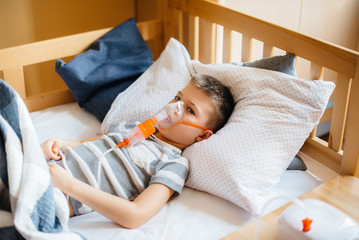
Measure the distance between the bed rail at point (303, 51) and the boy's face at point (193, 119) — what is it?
33cm

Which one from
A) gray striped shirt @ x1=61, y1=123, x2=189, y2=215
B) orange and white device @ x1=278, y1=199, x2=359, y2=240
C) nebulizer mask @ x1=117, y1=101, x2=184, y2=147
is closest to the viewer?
orange and white device @ x1=278, y1=199, x2=359, y2=240

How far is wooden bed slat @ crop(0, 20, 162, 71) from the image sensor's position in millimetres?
1661

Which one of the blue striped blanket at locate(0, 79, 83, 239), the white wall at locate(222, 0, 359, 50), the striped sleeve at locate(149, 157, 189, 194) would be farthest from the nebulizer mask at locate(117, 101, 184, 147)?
the white wall at locate(222, 0, 359, 50)

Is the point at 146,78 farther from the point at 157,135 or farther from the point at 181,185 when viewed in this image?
the point at 181,185

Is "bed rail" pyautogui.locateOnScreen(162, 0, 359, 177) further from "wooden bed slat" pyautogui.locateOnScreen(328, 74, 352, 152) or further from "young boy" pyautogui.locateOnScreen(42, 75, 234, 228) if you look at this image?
"young boy" pyautogui.locateOnScreen(42, 75, 234, 228)

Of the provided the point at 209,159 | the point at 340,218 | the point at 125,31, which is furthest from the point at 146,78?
the point at 340,218

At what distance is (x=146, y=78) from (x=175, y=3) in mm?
445

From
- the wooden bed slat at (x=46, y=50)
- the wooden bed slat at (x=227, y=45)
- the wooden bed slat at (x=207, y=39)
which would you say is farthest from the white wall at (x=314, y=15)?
the wooden bed slat at (x=46, y=50)

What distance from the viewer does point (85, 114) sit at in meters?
1.82

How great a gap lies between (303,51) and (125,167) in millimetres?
685

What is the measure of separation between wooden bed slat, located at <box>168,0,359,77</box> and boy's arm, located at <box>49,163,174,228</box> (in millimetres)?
671

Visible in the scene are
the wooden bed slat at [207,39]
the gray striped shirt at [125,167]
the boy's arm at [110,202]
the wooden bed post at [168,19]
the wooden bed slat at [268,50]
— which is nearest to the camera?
the boy's arm at [110,202]

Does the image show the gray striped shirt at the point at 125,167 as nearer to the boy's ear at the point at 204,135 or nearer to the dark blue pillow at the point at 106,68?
the boy's ear at the point at 204,135

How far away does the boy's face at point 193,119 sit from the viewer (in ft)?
4.50
